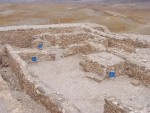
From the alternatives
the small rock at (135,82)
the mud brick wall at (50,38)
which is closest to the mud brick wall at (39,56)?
the mud brick wall at (50,38)

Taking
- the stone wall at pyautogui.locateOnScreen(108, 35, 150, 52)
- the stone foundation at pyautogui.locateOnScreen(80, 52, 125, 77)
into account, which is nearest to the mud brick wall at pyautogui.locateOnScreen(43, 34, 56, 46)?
the stone wall at pyautogui.locateOnScreen(108, 35, 150, 52)

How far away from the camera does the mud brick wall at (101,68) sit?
14.7 metres

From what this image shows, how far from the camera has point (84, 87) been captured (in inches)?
543

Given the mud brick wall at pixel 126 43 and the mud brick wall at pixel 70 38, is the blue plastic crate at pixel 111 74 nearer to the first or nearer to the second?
the mud brick wall at pixel 126 43

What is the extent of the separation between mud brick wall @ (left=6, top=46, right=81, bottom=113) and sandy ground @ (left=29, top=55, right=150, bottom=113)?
1.67m

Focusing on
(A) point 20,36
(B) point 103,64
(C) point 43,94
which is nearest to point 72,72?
(B) point 103,64

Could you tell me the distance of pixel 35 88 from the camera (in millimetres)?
11023

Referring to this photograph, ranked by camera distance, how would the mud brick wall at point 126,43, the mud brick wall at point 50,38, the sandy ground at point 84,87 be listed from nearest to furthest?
the sandy ground at point 84,87 < the mud brick wall at point 126,43 < the mud brick wall at point 50,38

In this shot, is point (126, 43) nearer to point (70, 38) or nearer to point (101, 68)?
point (70, 38)

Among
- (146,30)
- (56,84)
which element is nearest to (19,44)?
(56,84)

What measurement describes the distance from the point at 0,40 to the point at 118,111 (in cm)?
1365

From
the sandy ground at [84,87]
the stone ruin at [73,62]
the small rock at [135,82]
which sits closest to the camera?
the stone ruin at [73,62]

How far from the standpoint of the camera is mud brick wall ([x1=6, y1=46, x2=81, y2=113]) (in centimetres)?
912

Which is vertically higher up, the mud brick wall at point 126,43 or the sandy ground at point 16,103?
the sandy ground at point 16,103
